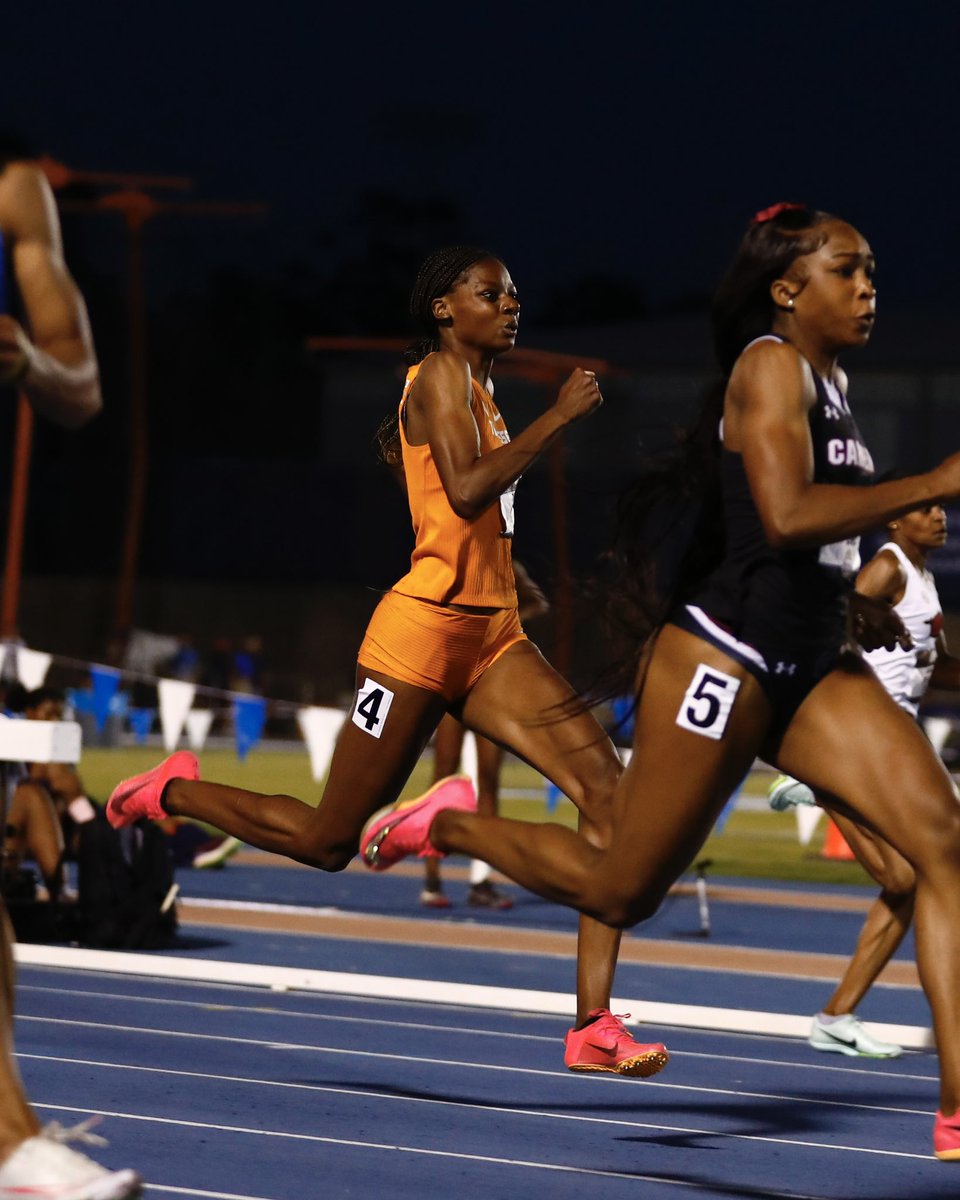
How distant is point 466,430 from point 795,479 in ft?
5.03

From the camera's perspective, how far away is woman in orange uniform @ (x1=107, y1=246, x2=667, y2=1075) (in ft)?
20.1

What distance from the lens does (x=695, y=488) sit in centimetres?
512

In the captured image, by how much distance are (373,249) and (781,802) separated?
76.2 meters

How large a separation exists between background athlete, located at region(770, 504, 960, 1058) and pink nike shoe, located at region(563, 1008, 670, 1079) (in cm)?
154

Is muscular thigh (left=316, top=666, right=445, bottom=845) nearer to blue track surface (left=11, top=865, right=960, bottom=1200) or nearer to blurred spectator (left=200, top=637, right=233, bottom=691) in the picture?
blue track surface (left=11, top=865, right=960, bottom=1200)

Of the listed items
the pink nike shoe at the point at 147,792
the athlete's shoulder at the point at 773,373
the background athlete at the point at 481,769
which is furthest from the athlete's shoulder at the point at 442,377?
the background athlete at the point at 481,769

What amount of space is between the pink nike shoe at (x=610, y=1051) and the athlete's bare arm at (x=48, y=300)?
278 centimetres

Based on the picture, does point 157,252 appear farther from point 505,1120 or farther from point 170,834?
point 505,1120

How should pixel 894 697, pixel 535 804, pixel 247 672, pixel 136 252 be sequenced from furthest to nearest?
pixel 247 672, pixel 136 252, pixel 535 804, pixel 894 697

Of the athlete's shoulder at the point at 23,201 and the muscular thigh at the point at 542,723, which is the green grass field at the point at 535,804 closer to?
the muscular thigh at the point at 542,723

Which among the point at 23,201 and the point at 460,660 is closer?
the point at 23,201

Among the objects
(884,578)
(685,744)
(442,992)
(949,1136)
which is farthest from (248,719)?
(949,1136)

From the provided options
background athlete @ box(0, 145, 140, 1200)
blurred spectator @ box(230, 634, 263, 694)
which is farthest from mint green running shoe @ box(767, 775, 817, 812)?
blurred spectator @ box(230, 634, 263, 694)

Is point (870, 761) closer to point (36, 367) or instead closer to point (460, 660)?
point (460, 660)
